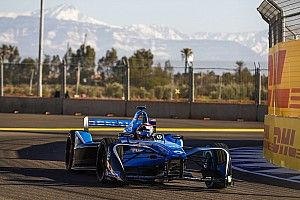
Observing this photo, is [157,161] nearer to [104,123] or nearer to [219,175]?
[219,175]

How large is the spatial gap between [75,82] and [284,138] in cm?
3263

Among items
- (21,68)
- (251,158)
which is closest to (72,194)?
(251,158)

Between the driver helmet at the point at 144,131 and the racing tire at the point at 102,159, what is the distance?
2.12 feet

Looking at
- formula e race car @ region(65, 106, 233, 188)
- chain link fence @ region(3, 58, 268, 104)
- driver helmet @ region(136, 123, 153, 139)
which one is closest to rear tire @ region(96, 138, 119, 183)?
formula e race car @ region(65, 106, 233, 188)

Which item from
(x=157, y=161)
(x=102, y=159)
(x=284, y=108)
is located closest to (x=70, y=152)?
(x=102, y=159)

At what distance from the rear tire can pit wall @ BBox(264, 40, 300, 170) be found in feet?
13.5

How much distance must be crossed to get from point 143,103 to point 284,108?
1848cm

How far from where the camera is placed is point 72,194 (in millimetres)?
10516

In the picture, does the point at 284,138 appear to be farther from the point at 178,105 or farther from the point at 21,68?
the point at 21,68

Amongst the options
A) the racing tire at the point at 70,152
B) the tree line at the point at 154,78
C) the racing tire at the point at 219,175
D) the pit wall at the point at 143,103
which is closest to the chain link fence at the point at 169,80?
the tree line at the point at 154,78

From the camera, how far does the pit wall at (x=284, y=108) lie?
47.3 ft

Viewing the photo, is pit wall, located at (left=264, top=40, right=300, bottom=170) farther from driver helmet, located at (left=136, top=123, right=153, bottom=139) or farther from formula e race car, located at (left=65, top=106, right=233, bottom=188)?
driver helmet, located at (left=136, top=123, right=153, bottom=139)

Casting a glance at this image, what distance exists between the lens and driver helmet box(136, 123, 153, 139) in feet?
41.2

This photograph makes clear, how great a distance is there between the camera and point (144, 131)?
12602 millimetres
